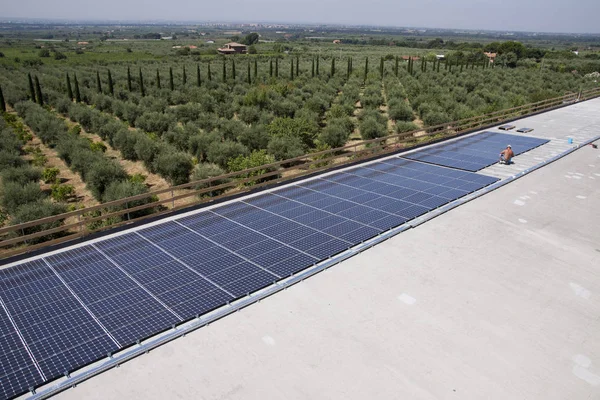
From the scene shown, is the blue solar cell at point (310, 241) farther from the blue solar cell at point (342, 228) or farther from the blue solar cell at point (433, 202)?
the blue solar cell at point (433, 202)

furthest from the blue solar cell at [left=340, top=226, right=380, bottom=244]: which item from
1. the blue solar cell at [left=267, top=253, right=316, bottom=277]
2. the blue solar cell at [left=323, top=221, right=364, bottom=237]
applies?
the blue solar cell at [left=267, top=253, right=316, bottom=277]

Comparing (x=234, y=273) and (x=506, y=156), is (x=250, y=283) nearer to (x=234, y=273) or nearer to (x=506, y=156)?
(x=234, y=273)

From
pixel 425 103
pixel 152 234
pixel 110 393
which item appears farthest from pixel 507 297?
pixel 425 103

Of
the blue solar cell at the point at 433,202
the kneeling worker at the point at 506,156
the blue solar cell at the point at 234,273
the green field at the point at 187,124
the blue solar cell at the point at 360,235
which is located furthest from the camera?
the green field at the point at 187,124

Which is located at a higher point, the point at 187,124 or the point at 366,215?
the point at 366,215

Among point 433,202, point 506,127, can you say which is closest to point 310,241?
point 433,202

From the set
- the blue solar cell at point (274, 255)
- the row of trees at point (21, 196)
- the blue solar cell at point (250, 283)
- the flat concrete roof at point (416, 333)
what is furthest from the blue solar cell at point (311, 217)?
the row of trees at point (21, 196)
